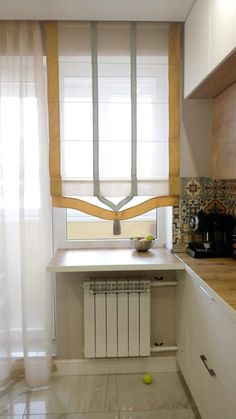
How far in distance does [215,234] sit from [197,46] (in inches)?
43.7

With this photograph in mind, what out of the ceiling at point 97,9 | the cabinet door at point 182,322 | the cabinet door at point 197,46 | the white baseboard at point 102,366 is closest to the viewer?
the cabinet door at point 197,46

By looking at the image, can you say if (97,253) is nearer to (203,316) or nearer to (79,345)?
(79,345)

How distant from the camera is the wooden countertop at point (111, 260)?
2.05 m

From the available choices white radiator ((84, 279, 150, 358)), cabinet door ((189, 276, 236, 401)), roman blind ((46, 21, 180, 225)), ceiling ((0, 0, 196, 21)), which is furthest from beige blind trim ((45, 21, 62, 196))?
cabinet door ((189, 276, 236, 401))

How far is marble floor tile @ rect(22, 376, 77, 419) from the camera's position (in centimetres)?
204

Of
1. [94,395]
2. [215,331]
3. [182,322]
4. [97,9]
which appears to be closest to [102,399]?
[94,395]

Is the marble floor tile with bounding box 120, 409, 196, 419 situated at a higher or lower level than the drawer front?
lower

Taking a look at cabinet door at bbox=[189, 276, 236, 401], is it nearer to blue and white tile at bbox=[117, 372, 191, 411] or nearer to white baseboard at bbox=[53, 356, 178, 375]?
blue and white tile at bbox=[117, 372, 191, 411]

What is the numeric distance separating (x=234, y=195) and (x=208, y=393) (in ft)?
3.93

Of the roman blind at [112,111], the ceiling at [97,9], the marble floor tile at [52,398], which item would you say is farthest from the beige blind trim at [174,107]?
the marble floor tile at [52,398]

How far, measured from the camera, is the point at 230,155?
6.49ft

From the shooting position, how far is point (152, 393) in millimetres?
2199

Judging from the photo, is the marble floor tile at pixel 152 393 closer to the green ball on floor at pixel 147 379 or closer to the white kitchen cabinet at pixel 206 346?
the green ball on floor at pixel 147 379

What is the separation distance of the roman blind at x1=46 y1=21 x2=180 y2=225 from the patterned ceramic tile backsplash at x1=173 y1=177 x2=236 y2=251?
0.11 m
